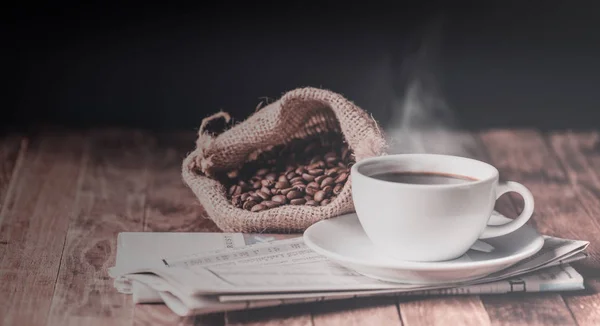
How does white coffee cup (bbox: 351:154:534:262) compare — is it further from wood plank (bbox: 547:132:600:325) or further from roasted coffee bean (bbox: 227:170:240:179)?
roasted coffee bean (bbox: 227:170:240:179)

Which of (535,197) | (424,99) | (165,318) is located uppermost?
(424,99)

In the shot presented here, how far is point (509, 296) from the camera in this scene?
1035 millimetres

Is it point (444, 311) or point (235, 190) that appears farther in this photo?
point (235, 190)

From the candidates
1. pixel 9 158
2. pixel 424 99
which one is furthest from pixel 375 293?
pixel 424 99

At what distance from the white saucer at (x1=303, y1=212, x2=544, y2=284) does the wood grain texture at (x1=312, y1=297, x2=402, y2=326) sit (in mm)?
31

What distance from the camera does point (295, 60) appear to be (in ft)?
6.97

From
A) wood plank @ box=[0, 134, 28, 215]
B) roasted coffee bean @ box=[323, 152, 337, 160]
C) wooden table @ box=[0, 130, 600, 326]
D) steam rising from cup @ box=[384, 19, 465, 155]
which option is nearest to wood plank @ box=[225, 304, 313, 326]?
wooden table @ box=[0, 130, 600, 326]

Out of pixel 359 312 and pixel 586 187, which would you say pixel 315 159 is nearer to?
pixel 359 312

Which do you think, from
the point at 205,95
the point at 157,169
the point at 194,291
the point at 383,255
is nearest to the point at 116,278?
the point at 194,291

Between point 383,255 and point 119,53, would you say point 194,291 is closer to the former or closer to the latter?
point 383,255

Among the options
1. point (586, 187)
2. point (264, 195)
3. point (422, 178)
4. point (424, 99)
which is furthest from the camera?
point (424, 99)

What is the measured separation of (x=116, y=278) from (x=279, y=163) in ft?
1.38

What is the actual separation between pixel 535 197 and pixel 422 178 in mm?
508

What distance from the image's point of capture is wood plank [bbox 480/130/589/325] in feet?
3.27
